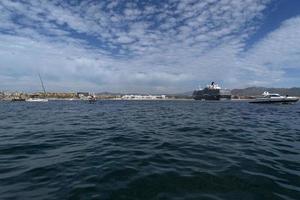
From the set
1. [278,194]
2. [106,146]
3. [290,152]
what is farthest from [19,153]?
[290,152]

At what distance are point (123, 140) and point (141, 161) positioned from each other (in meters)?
5.13

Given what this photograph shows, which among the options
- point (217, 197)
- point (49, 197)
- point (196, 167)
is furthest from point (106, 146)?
point (217, 197)

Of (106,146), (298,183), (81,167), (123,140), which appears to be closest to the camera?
(298,183)

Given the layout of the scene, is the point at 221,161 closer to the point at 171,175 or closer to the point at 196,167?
the point at 196,167

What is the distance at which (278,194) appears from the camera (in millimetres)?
6887

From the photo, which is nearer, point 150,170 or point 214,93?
point 150,170

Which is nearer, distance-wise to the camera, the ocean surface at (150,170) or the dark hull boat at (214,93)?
the ocean surface at (150,170)

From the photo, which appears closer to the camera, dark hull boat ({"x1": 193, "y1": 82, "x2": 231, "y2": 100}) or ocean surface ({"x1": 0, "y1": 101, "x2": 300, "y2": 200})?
ocean surface ({"x1": 0, "y1": 101, "x2": 300, "y2": 200})

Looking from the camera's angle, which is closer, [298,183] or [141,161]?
[298,183]

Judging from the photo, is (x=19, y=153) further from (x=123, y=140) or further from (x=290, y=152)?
(x=290, y=152)

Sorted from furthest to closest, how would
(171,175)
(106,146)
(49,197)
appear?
(106,146), (171,175), (49,197)

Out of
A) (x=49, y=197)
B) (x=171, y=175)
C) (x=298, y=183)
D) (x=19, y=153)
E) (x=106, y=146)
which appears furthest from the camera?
(x=106, y=146)

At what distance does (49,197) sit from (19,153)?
6166mm

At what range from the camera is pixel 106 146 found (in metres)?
13.2
